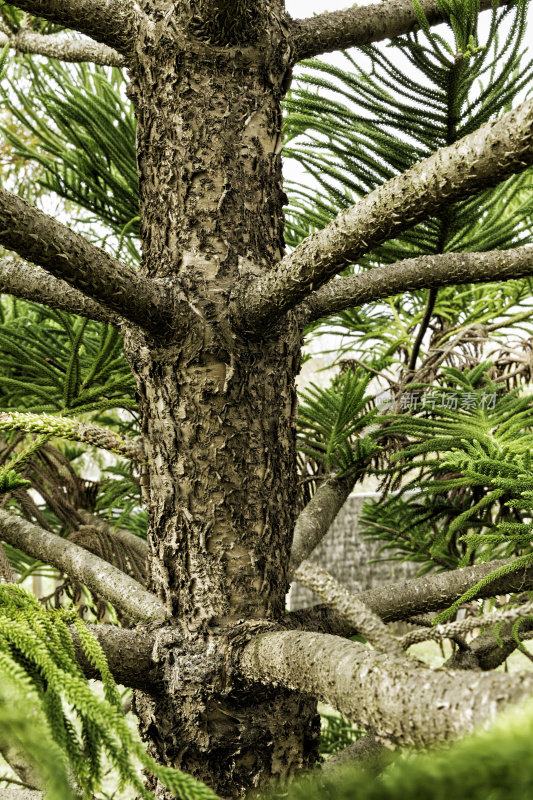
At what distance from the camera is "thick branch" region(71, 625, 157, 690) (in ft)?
2.56

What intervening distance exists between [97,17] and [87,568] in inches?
30.0

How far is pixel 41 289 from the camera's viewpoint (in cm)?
91

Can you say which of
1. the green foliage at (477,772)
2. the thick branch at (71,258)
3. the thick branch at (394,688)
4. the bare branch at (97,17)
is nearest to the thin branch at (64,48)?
the bare branch at (97,17)

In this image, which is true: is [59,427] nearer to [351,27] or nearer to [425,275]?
[425,275]

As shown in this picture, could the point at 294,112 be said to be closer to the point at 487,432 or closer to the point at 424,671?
the point at 487,432

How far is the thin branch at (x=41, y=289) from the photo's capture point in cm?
89

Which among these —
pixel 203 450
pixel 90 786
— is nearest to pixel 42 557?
pixel 203 450

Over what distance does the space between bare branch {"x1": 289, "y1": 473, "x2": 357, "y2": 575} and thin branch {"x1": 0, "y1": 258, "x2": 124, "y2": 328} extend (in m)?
0.43

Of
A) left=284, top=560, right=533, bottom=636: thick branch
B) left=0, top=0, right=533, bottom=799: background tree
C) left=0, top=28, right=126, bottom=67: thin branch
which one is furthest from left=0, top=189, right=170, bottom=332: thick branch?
left=0, top=28, right=126, bottom=67: thin branch

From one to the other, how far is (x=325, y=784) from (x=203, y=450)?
1.83 feet

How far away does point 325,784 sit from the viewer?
1.14 feet

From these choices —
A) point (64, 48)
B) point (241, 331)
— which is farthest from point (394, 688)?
point (64, 48)

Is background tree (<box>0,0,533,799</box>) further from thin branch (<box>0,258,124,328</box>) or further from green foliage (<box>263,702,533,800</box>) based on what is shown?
green foliage (<box>263,702,533,800</box>)

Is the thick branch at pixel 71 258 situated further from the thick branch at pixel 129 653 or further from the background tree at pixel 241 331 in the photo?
the thick branch at pixel 129 653
